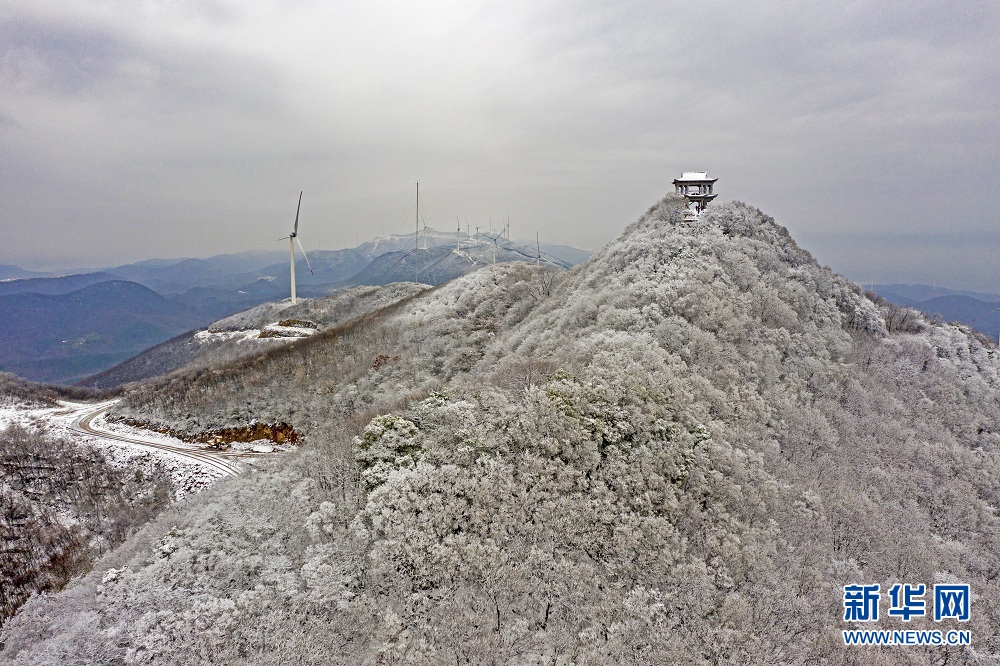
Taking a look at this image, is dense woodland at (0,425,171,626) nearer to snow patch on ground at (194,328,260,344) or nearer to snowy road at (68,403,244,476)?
snowy road at (68,403,244,476)

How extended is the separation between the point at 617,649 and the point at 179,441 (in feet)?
185

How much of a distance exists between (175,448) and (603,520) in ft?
168

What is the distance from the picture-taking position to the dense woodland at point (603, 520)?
19188 millimetres

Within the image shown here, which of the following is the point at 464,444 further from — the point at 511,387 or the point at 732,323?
the point at 732,323

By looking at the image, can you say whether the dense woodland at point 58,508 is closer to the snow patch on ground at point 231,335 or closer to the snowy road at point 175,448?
the snowy road at point 175,448

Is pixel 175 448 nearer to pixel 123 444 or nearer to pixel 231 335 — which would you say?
pixel 123 444

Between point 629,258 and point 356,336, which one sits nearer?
point 629,258

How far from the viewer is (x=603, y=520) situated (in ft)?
73.9

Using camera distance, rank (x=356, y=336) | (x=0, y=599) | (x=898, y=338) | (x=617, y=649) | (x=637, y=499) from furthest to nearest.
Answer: (x=356, y=336)
(x=898, y=338)
(x=0, y=599)
(x=637, y=499)
(x=617, y=649)

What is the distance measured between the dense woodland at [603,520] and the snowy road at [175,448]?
16.0 m

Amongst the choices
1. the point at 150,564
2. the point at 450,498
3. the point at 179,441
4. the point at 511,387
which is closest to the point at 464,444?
the point at 450,498

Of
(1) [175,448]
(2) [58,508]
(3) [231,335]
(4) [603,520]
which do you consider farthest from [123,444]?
(3) [231,335]

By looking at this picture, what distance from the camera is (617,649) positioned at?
1789 centimetres

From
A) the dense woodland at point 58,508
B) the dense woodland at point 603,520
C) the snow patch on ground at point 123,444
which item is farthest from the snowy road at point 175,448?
the dense woodland at point 603,520
